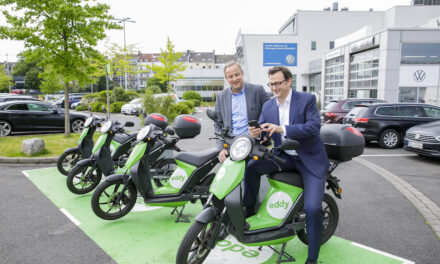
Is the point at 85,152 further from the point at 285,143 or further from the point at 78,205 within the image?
the point at 285,143

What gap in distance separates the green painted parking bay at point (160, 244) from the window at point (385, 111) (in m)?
7.62

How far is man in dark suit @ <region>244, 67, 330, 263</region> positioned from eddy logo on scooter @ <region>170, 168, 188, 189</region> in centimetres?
117

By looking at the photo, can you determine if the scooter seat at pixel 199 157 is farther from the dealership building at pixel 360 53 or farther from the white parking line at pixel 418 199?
the dealership building at pixel 360 53

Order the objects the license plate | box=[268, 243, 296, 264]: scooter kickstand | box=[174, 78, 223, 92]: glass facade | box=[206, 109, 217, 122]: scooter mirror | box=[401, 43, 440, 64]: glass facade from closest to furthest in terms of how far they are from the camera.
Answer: box=[268, 243, 296, 264]: scooter kickstand
box=[206, 109, 217, 122]: scooter mirror
the license plate
box=[401, 43, 440, 64]: glass facade
box=[174, 78, 223, 92]: glass facade

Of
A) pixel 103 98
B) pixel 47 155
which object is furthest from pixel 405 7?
pixel 47 155

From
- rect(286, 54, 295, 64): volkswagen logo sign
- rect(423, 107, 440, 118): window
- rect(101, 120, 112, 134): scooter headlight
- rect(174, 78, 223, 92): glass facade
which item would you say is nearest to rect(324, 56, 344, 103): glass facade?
rect(286, 54, 295, 64): volkswagen logo sign

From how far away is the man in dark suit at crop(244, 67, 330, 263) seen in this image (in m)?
2.75

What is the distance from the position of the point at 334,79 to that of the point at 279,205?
2740cm

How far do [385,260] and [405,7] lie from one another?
47.5m

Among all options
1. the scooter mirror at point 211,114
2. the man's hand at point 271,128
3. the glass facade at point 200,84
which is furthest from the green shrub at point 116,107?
the glass facade at point 200,84

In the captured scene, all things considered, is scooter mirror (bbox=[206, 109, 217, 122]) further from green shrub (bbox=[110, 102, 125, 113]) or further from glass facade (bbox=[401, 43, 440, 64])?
green shrub (bbox=[110, 102, 125, 113])

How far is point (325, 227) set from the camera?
341 centimetres

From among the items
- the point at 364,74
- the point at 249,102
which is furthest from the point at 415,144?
the point at 364,74

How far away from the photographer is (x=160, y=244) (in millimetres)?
3568
